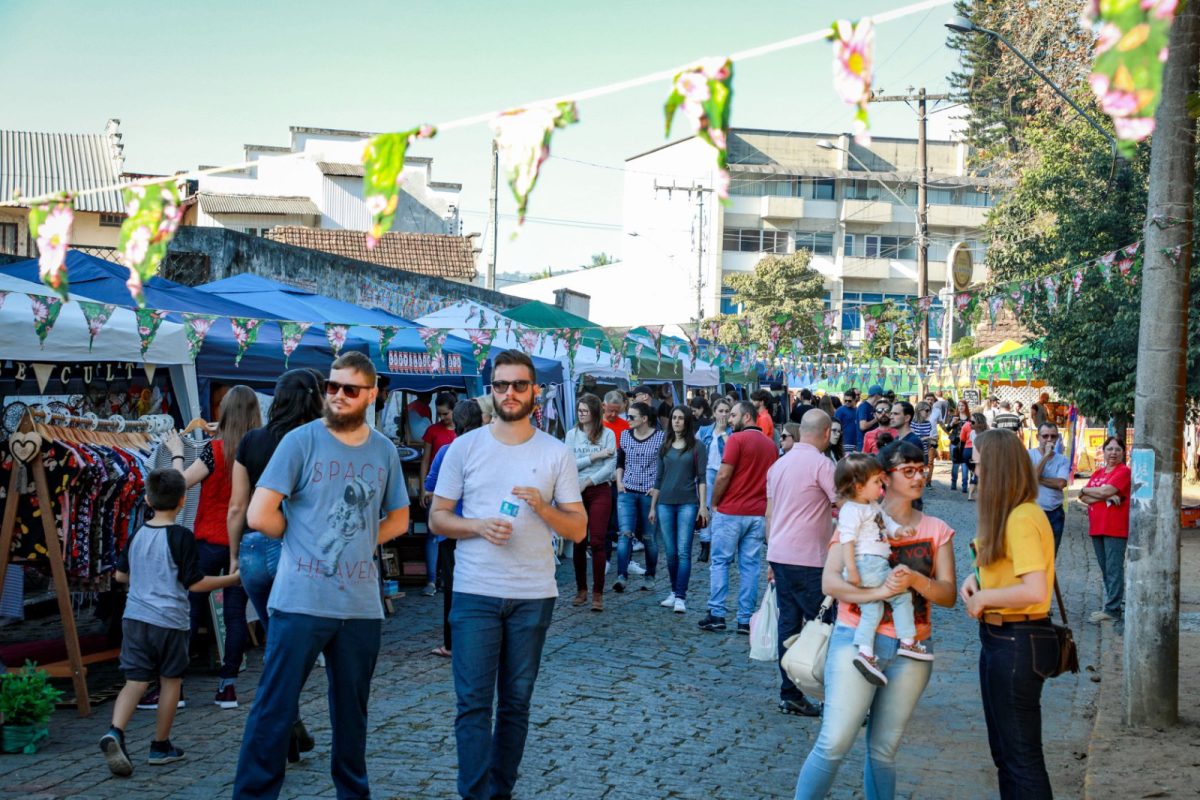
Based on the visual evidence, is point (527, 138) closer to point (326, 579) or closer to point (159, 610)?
point (326, 579)

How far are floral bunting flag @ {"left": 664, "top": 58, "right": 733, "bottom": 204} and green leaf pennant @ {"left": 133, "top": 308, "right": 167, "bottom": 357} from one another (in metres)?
6.07

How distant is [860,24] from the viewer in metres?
3.16

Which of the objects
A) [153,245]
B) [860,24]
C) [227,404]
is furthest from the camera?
[227,404]

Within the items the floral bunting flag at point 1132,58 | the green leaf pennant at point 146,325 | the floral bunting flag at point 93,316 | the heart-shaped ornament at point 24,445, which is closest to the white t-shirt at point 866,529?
the floral bunting flag at point 1132,58

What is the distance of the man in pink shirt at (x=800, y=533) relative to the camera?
7.52 meters

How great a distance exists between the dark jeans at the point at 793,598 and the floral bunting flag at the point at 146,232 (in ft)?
15.2

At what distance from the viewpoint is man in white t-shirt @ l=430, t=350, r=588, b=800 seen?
194 inches

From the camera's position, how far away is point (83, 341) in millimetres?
8047

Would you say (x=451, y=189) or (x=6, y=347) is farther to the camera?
(x=451, y=189)

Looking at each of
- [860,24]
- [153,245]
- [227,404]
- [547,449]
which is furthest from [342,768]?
[860,24]

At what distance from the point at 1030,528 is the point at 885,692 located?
86cm

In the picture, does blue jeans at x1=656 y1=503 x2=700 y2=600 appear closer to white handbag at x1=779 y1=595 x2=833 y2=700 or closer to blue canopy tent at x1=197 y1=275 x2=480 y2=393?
blue canopy tent at x1=197 y1=275 x2=480 y2=393

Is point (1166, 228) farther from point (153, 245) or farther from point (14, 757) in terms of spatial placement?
point (14, 757)

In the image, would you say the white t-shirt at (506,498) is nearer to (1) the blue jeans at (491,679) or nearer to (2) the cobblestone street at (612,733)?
(1) the blue jeans at (491,679)
